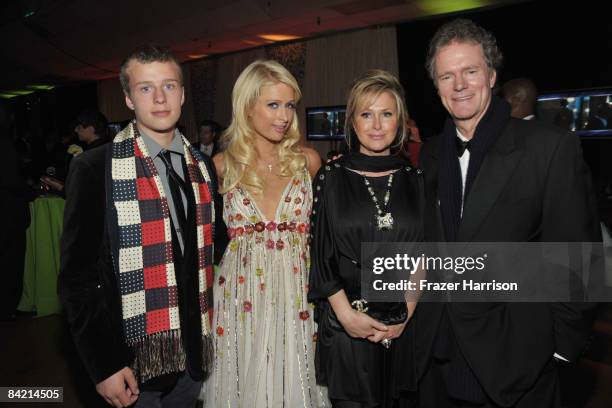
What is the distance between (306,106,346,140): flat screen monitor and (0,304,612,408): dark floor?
5.96 m

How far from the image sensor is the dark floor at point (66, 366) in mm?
3010

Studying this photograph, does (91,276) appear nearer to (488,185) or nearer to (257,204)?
(257,204)

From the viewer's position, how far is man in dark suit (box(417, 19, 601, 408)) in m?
1.48

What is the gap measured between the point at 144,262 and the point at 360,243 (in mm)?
837

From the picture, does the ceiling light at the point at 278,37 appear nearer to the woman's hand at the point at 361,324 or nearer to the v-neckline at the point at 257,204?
the v-neckline at the point at 257,204

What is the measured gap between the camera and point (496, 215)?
1.51 meters

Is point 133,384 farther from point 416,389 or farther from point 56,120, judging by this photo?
point 56,120

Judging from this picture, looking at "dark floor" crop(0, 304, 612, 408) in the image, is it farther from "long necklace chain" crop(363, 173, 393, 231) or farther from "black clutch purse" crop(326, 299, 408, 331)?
"long necklace chain" crop(363, 173, 393, 231)

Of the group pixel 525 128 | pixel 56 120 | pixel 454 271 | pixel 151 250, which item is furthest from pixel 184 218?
pixel 56 120

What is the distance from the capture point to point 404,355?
1.84 meters

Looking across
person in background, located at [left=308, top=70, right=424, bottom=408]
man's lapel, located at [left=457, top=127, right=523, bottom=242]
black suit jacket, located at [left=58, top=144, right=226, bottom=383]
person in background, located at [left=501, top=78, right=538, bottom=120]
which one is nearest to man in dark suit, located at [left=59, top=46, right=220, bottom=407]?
black suit jacket, located at [left=58, top=144, right=226, bottom=383]

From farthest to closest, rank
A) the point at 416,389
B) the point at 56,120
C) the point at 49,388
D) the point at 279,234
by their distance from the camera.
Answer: the point at 56,120, the point at 49,388, the point at 279,234, the point at 416,389

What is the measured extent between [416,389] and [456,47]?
52.2 inches

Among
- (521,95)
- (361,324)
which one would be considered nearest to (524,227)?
(361,324)
